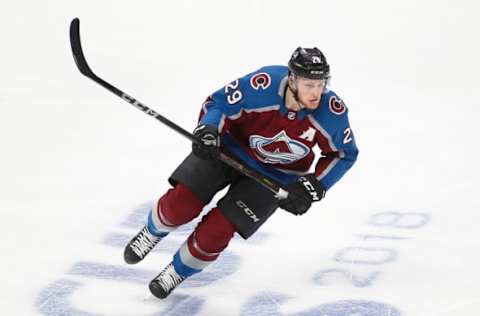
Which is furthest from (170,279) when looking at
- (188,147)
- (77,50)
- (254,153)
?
(188,147)

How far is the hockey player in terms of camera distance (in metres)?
4.05

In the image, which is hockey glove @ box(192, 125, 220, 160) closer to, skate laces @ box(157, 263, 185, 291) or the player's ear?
the player's ear

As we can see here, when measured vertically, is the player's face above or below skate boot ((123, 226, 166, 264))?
above

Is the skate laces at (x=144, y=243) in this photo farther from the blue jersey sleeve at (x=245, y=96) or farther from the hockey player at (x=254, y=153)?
the blue jersey sleeve at (x=245, y=96)

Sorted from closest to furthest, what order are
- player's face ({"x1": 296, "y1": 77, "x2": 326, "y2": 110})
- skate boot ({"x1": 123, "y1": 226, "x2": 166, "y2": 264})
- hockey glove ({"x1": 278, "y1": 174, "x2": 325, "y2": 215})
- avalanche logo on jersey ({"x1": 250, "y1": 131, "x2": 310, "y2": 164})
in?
player's face ({"x1": 296, "y1": 77, "x2": 326, "y2": 110}), hockey glove ({"x1": 278, "y1": 174, "x2": 325, "y2": 215}), avalanche logo on jersey ({"x1": 250, "y1": 131, "x2": 310, "y2": 164}), skate boot ({"x1": 123, "y1": 226, "x2": 166, "y2": 264})

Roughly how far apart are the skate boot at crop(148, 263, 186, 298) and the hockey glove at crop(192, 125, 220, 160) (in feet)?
2.02

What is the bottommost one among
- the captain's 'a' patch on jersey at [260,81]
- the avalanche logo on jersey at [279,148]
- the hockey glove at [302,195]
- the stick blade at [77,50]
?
the hockey glove at [302,195]

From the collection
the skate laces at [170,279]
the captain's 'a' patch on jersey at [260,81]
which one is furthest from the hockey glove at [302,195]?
the skate laces at [170,279]

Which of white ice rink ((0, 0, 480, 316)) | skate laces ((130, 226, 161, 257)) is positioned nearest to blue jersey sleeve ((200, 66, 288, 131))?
skate laces ((130, 226, 161, 257))

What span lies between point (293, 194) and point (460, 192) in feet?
5.71

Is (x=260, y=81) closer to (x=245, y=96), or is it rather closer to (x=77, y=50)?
(x=245, y=96)

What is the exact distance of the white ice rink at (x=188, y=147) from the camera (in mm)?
4461

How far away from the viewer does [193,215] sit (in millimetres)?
4273

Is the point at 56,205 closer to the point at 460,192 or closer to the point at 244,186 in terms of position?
the point at 244,186
